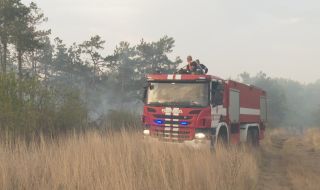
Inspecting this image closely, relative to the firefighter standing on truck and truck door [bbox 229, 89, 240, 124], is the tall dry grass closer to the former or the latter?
the firefighter standing on truck

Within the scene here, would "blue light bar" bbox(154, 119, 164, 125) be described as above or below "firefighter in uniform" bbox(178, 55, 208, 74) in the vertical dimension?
below

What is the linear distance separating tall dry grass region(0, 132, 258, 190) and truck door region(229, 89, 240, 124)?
578 centimetres

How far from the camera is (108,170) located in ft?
25.1

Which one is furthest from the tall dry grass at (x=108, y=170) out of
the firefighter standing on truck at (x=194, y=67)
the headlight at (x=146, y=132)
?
the firefighter standing on truck at (x=194, y=67)

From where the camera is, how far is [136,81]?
56.6 meters

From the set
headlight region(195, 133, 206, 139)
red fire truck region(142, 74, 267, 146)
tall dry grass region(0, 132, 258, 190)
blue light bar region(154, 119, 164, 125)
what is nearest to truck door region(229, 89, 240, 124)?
red fire truck region(142, 74, 267, 146)

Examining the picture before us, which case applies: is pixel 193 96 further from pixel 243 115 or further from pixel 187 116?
pixel 243 115

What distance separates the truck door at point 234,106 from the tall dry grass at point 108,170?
19.0ft

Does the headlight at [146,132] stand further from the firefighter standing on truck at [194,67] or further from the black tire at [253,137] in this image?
the black tire at [253,137]

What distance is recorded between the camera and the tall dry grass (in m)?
7.22

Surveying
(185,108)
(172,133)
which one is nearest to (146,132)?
(172,133)

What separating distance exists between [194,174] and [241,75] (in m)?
188

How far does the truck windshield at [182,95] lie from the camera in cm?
1333

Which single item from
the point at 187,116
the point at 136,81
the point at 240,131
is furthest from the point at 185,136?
the point at 136,81
